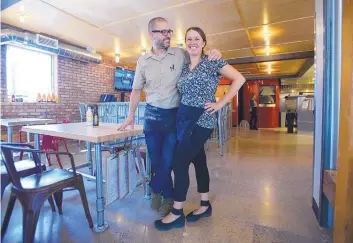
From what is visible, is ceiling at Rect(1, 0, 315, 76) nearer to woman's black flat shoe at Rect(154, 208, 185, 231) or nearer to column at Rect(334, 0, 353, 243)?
column at Rect(334, 0, 353, 243)

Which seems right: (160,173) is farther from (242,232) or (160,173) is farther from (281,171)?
(281,171)

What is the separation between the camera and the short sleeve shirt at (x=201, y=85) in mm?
1568

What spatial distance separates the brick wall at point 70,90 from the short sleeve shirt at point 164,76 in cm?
405

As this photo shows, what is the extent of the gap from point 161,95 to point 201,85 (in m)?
0.31

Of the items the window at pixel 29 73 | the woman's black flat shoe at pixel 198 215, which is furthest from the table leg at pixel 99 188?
the window at pixel 29 73

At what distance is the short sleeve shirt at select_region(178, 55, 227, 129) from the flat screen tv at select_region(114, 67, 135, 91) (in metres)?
6.25

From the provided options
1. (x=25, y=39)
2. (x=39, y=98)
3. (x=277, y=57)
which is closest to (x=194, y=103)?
(x=25, y=39)

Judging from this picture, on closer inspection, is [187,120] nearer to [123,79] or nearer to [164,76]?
[164,76]

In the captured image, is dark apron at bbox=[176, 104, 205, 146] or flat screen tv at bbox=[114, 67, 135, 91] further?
flat screen tv at bbox=[114, 67, 135, 91]

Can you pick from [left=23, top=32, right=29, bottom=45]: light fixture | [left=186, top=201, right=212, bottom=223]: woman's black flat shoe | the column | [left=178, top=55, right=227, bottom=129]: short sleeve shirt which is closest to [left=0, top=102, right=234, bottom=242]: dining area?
[left=186, top=201, right=212, bottom=223]: woman's black flat shoe

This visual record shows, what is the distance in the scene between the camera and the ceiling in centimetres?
349

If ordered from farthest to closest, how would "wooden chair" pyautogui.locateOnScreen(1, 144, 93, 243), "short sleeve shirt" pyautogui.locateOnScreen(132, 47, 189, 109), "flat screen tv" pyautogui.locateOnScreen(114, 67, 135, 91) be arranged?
"flat screen tv" pyautogui.locateOnScreen(114, 67, 135, 91), "short sleeve shirt" pyautogui.locateOnScreen(132, 47, 189, 109), "wooden chair" pyautogui.locateOnScreen(1, 144, 93, 243)

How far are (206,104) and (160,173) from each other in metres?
0.65

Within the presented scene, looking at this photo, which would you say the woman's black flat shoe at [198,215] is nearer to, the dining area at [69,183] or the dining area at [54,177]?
the dining area at [69,183]
